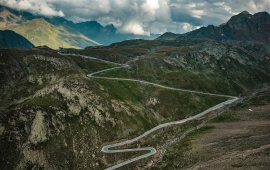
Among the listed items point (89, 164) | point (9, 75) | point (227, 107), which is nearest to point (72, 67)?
point (9, 75)

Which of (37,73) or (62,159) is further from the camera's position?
(37,73)

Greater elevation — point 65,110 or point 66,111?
point 65,110

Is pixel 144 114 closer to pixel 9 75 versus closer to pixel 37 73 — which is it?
pixel 37 73

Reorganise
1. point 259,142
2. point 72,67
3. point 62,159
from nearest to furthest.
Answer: point 259,142
point 62,159
point 72,67

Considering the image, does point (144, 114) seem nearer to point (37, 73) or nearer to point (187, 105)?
point (187, 105)

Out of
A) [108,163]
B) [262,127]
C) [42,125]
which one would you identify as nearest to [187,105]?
[262,127]

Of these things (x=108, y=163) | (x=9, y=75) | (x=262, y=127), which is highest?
(x=9, y=75)

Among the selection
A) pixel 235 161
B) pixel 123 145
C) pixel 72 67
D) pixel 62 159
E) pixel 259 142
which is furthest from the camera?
pixel 72 67

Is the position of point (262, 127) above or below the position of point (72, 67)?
below

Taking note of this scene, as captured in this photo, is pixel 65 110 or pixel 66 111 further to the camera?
pixel 65 110
